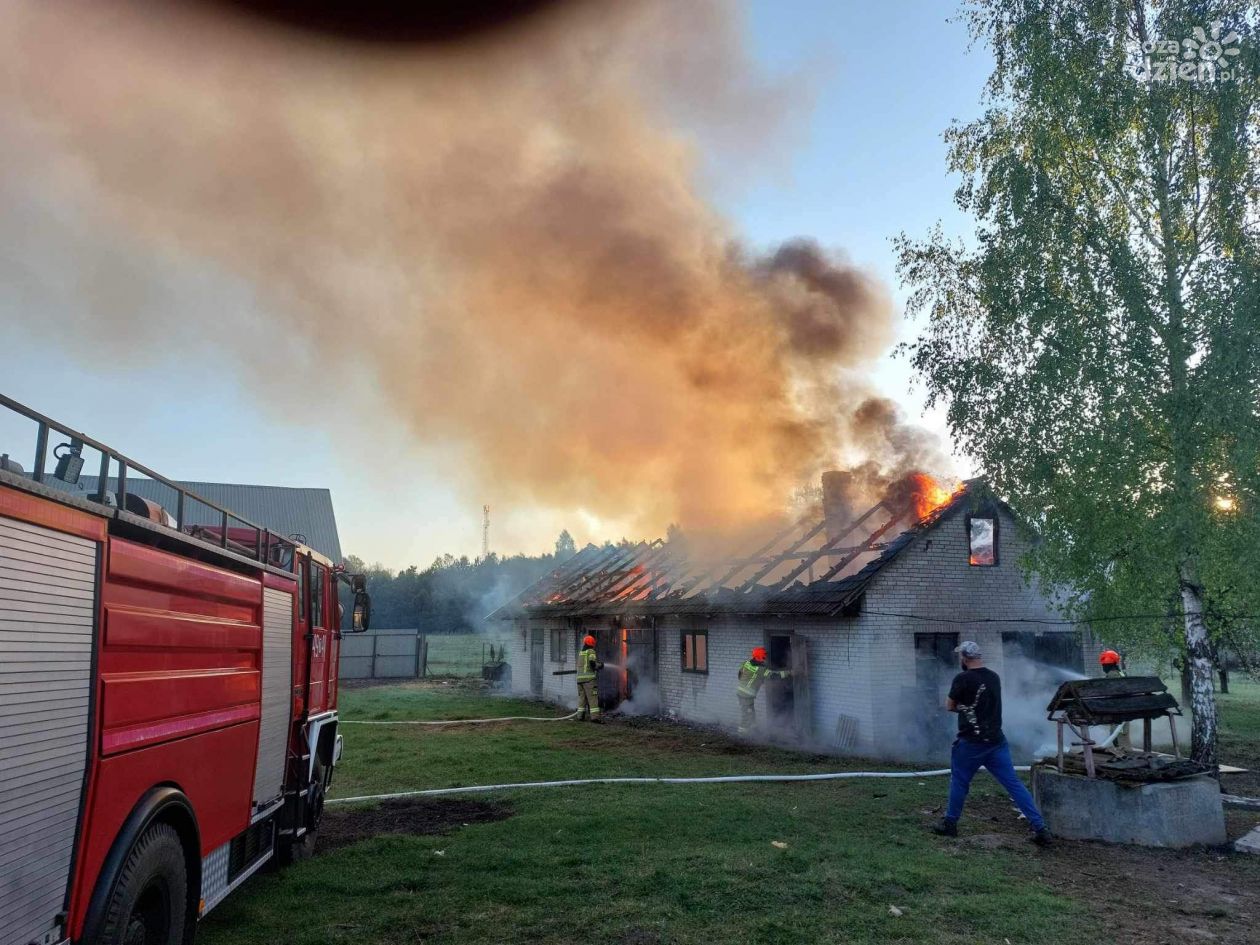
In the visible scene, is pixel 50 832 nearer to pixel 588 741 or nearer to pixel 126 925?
pixel 126 925

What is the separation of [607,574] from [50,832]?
20560mm

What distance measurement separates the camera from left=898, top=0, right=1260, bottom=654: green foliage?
33.9ft

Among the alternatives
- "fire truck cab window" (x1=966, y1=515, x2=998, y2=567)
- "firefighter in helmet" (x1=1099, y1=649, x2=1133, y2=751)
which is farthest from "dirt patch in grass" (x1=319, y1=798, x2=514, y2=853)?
"fire truck cab window" (x1=966, y1=515, x2=998, y2=567)

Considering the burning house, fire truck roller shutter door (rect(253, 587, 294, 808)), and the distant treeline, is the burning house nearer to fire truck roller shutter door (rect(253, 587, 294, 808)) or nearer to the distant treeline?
fire truck roller shutter door (rect(253, 587, 294, 808))

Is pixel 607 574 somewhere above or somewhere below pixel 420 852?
above

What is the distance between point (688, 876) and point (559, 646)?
56.4 feet

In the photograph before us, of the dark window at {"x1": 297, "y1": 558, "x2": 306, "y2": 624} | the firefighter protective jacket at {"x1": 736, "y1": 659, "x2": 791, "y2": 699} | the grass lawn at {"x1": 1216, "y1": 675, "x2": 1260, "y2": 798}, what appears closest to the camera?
the dark window at {"x1": 297, "y1": 558, "x2": 306, "y2": 624}

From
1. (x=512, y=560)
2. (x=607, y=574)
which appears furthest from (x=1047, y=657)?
(x=512, y=560)

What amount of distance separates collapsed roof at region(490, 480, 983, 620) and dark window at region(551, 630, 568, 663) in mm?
984

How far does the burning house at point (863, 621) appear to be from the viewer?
1347cm

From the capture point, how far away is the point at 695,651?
1758cm

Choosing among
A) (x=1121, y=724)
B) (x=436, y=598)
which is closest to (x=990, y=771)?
(x=1121, y=724)

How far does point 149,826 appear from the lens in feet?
12.2

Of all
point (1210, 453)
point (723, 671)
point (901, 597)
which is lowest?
point (723, 671)
